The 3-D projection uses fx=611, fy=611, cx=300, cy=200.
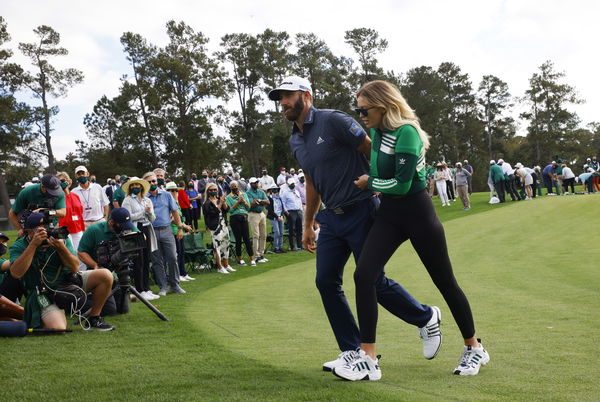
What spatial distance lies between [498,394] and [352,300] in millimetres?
6316

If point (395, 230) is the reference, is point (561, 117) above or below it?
above

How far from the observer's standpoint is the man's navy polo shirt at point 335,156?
16.3ft

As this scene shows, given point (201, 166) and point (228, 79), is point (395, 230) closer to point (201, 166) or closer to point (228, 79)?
point (201, 166)

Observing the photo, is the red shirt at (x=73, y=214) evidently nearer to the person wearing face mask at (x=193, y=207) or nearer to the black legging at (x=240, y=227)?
the black legging at (x=240, y=227)

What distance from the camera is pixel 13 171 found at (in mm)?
67250

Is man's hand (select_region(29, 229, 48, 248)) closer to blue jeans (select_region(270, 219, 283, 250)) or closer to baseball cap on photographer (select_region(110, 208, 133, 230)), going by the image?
baseball cap on photographer (select_region(110, 208, 133, 230))

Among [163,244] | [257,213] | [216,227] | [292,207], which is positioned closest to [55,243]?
[163,244]

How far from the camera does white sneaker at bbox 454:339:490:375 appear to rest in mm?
4617

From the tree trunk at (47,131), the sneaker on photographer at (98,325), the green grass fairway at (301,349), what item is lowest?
the green grass fairway at (301,349)

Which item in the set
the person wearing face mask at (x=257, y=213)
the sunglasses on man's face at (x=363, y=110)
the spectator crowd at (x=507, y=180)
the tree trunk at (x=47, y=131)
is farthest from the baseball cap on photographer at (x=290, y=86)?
the tree trunk at (x=47, y=131)

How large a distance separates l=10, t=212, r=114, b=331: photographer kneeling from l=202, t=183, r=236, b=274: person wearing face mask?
28.8 feet

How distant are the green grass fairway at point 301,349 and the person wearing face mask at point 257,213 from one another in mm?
5184

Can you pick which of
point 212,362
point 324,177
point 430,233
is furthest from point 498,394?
point 212,362

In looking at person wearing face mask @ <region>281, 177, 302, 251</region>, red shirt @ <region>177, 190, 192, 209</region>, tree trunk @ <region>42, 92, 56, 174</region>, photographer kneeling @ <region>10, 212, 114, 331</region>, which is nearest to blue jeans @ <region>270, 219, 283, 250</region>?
person wearing face mask @ <region>281, 177, 302, 251</region>
